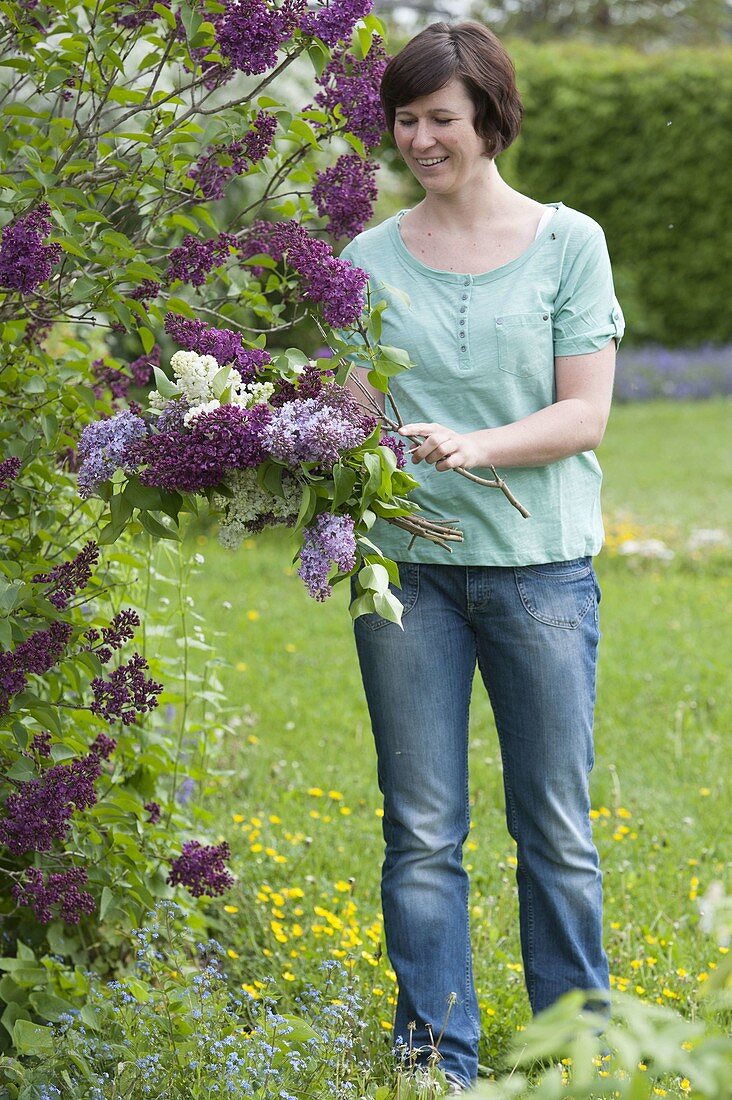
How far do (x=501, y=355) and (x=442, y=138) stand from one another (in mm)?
363

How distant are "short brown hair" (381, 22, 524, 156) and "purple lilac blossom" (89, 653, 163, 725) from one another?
1.03 metres

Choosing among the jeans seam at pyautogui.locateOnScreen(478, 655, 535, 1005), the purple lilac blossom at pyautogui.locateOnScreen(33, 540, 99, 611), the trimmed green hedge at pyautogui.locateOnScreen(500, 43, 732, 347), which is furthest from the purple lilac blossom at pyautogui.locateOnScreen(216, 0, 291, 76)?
the trimmed green hedge at pyautogui.locateOnScreen(500, 43, 732, 347)

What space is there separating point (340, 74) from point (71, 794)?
134 cm

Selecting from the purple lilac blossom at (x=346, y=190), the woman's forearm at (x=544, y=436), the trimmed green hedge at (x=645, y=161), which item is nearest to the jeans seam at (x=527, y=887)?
the woman's forearm at (x=544, y=436)

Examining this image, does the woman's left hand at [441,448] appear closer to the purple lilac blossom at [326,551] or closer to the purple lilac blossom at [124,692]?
the purple lilac blossom at [326,551]

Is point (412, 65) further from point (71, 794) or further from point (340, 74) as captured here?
point (71, 794)

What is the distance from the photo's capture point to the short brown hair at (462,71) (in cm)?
206

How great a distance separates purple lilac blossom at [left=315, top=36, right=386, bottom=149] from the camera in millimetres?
2277

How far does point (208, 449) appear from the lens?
5.51ft

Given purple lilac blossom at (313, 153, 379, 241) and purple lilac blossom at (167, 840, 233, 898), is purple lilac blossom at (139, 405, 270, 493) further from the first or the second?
purple lilac blossom at (167, 840, 233, 898)

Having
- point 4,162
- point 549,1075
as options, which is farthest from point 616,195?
point 549,1075

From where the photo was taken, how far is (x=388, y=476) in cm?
174

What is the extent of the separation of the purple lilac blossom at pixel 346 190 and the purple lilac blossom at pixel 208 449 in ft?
2.50

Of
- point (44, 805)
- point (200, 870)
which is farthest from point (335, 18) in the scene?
point (200, 870)
